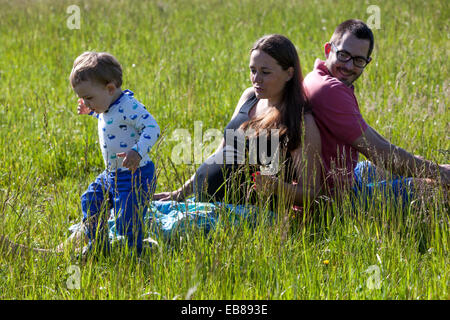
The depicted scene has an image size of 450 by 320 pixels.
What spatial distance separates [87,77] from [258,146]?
1047mm

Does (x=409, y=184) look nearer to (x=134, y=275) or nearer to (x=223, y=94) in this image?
(x=134, y=275)

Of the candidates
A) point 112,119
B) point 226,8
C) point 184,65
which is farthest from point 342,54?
point 226,8

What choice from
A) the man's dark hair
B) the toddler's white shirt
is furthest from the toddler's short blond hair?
the man's dark hair

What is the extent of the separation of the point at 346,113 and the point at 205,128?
2.12 meters

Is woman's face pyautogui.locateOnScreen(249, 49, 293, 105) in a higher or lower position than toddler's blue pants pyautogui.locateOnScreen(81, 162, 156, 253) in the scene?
higher

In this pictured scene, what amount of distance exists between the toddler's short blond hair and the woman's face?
31.7 inches

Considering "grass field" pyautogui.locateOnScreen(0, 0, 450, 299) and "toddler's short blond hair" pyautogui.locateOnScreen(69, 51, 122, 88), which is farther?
"toddler's short blond hair" pyautogui.locateOnScreen(69, 51, 122, 88)

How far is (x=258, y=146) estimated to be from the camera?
3.47 meters

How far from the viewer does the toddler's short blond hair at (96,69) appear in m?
3.34

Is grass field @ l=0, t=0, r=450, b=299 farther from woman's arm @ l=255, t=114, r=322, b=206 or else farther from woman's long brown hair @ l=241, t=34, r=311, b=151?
woman's long brown hair @ l=241, t=34, r=311, b=151

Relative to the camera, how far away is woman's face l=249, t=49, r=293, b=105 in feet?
11.4

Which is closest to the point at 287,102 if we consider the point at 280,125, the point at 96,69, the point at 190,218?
the point at 280,125

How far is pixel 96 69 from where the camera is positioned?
3.34 m

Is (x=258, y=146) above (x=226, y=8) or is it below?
below
